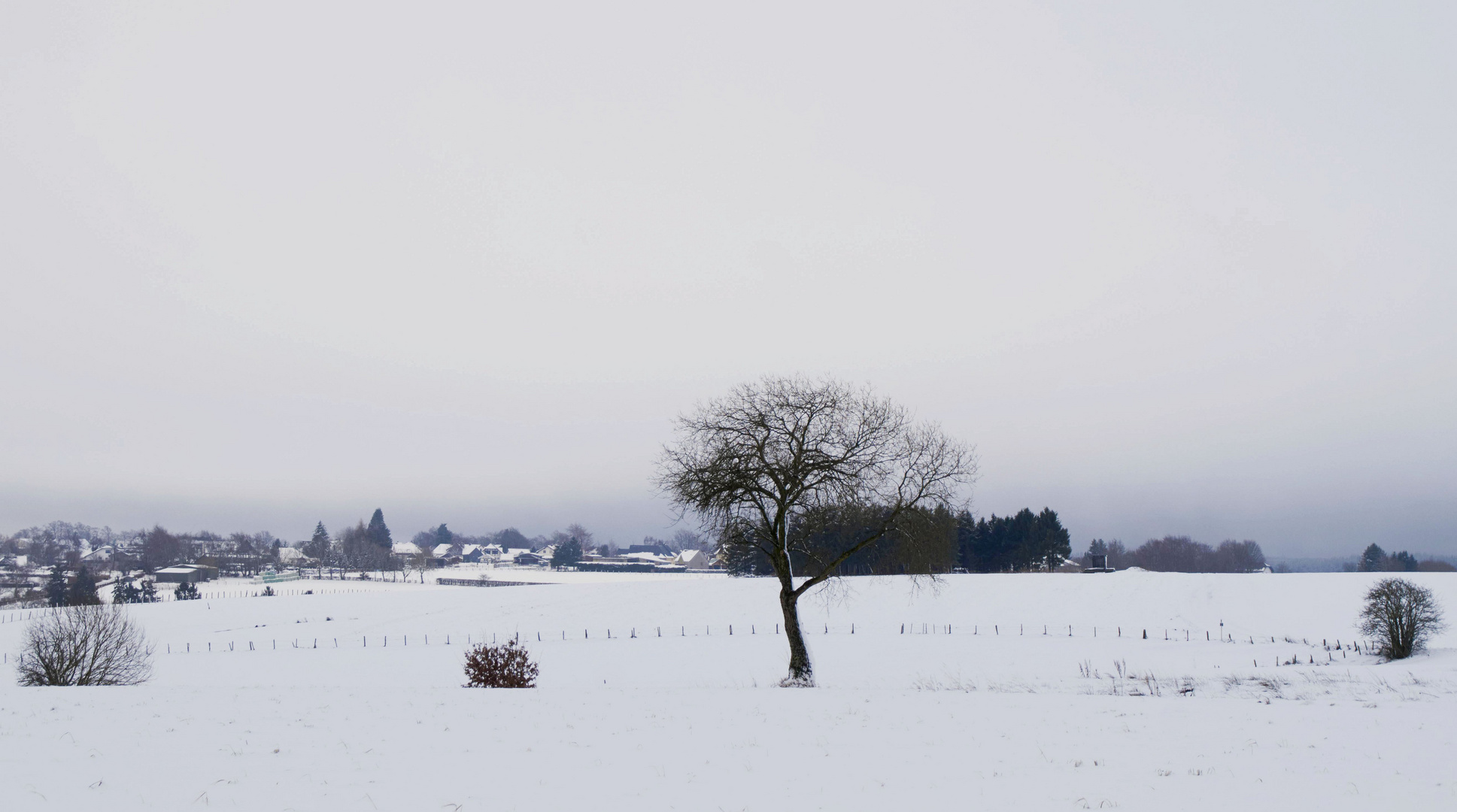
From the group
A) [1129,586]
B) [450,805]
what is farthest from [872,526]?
[1129,586]

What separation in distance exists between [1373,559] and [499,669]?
152580 mm

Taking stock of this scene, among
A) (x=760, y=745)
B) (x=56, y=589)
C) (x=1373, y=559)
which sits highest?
(x=760, y=745)

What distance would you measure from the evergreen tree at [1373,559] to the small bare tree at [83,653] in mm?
157803

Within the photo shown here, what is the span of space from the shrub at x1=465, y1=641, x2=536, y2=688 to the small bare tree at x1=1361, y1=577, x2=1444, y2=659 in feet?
120

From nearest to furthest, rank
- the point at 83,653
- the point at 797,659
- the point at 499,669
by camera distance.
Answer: the point at 797,659
the point at 499,669
the point at 83,653

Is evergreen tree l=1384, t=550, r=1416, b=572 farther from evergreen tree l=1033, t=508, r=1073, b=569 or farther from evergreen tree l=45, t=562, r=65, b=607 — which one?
evergreen tree l=45, t=562, r=65, b=607

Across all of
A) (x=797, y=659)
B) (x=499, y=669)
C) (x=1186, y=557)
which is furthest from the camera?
(x=1186, y=557)

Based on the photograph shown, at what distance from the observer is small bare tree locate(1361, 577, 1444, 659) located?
33.4m

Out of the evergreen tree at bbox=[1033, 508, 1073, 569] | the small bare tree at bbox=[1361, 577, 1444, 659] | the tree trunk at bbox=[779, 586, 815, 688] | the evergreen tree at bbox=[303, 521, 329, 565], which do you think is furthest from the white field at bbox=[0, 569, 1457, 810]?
the evergreen tree at bbox=[303, 521, 329, 565]

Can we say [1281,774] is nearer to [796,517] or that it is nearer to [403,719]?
[403,719]

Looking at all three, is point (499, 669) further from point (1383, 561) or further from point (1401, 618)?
point (1383, 561)

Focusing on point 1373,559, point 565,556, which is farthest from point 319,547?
point 1373,559

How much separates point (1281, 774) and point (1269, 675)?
56.6ft

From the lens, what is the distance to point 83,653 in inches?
1152
